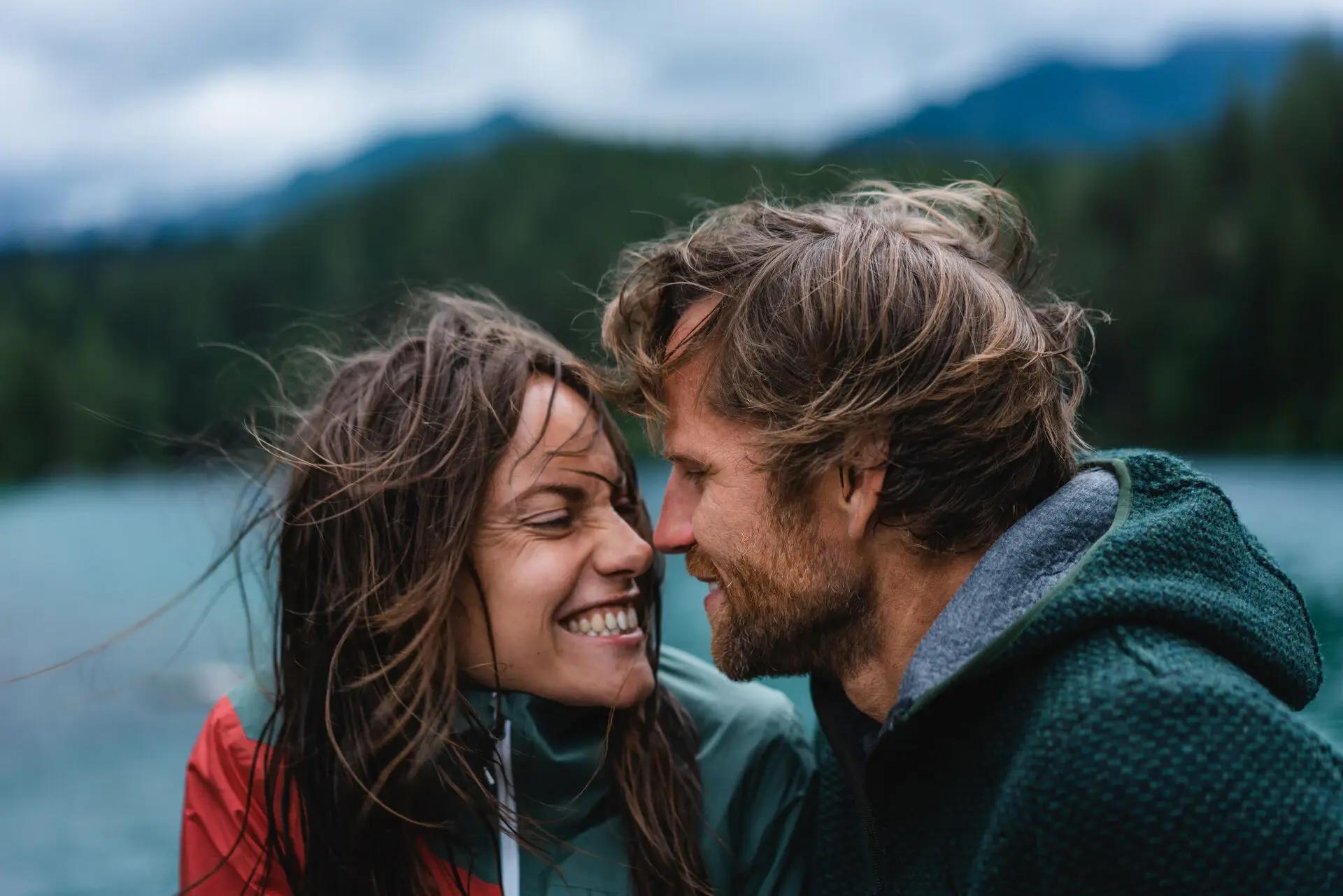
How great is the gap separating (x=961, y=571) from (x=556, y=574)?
0.89 m

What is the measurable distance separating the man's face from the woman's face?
23 cm

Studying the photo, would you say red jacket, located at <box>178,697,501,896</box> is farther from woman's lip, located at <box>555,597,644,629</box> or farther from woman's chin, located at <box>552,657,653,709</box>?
woman's lip, located at <box>555,597,644,629</box>

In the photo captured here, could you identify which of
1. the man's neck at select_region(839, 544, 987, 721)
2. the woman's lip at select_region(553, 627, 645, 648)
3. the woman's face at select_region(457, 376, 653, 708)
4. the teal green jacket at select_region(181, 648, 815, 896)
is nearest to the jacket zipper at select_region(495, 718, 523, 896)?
the teal green jacket at select_region(181, 648, 815, 896)

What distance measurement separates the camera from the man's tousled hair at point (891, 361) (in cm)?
226

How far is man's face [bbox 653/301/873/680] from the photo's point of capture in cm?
234

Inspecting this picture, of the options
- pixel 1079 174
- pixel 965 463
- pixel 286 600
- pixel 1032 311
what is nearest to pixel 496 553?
pixel 286 600

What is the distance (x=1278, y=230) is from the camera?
35.2 meters

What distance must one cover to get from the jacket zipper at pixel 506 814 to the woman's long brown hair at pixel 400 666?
29mm

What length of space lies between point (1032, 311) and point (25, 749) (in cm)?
1511

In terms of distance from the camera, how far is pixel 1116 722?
5.52 feet

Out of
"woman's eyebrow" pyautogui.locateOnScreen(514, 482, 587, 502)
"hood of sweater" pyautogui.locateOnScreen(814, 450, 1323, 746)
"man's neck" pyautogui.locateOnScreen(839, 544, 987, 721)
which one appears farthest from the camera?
"woman's eyebrow" pyautogui.locateOnScreen(514, 482, 587, 502)

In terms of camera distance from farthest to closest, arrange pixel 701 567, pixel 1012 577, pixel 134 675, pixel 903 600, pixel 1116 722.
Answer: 1. pixel 134 675
2. pixel 701 567
3. pixel 903 600
4. pixel 1012 577
5. pixel 1116 722

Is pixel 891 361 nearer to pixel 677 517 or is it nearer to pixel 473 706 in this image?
pixel 677 517

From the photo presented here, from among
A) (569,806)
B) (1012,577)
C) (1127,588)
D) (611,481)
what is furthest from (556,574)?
(1127,588)
